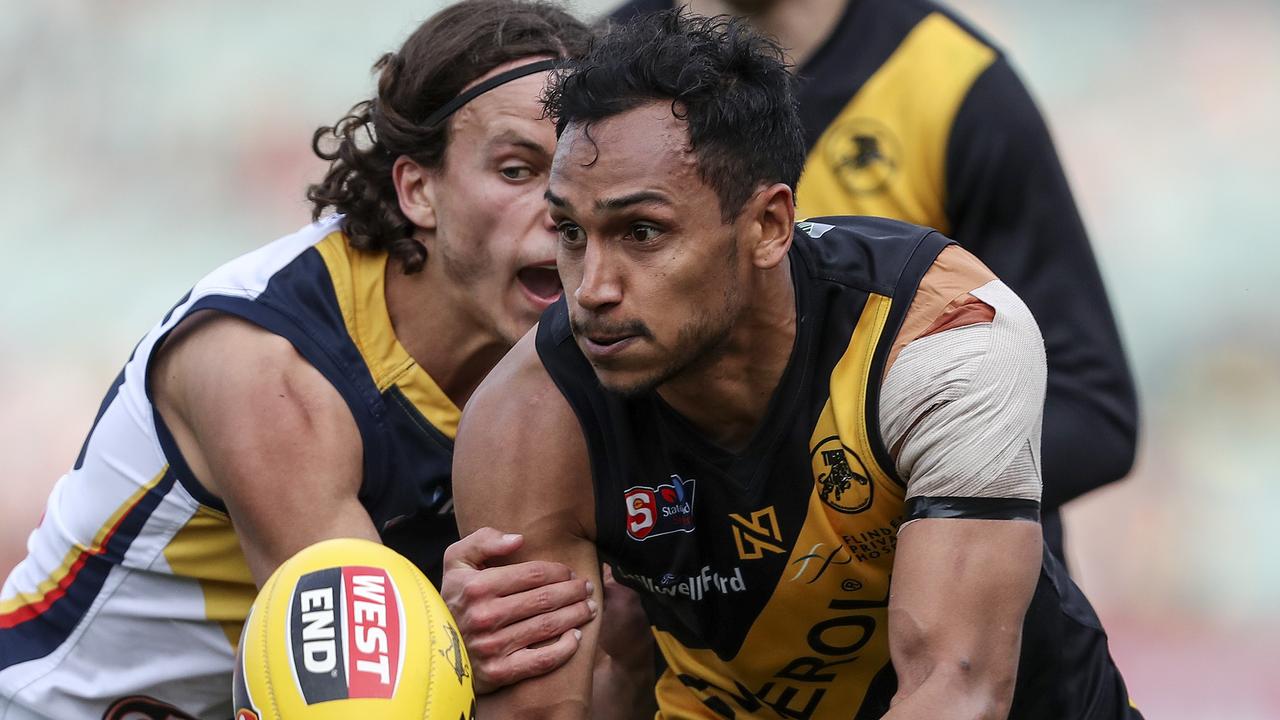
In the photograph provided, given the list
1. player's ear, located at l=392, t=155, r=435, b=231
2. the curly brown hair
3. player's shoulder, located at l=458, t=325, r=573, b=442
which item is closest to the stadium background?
the curly brown hair

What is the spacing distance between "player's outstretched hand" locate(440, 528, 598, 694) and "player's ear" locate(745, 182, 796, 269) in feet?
2.55

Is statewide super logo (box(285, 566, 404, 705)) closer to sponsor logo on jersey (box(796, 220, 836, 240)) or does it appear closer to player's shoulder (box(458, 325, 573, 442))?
player's shoulder (box(458, 325, 573, 442))

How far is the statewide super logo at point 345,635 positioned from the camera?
2.82 metres

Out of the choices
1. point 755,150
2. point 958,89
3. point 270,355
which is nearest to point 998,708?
point 755,150

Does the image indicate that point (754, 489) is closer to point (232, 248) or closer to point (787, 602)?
point (787, 602)

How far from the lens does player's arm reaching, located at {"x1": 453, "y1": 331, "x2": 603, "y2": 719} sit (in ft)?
11.5

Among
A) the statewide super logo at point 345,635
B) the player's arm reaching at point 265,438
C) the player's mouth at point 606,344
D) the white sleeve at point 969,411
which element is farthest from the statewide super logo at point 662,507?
the statewide super logo at point 345,635

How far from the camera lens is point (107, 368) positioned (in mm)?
8086

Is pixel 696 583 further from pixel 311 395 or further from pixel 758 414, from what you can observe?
pixel 311 395

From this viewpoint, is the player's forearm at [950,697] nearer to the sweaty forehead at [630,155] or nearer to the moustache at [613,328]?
the moustache at [613,328]

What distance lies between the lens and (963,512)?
307cm

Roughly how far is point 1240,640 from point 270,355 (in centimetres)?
504

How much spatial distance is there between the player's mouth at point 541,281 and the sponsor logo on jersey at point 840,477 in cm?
128

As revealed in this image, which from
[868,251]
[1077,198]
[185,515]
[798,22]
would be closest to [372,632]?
[868,251]
